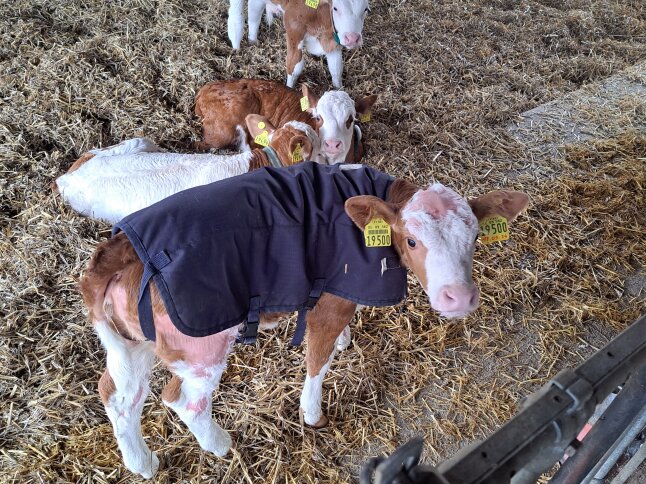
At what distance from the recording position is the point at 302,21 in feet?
20.1

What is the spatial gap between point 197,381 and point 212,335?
31 centimetres

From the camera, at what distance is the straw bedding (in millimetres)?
3033

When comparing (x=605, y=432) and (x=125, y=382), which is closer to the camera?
(x=605, y=432)

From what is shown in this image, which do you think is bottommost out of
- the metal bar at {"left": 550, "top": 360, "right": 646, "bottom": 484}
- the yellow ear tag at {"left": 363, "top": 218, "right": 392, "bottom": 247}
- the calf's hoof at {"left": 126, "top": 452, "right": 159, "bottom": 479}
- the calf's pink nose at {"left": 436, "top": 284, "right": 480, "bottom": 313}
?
the calf's hoof at {"left": 126, "top": 452, "right": 159, "bottom": 479}

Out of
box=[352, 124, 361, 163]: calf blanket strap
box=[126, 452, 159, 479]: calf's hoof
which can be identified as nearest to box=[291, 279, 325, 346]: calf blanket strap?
box=[126, 452, 159, 479]: calf's hoof

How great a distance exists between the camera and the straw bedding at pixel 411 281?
119 inches

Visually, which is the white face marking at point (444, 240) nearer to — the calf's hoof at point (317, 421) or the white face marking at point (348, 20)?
the calf's hoof at point (317, 421)

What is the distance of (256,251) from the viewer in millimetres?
2262

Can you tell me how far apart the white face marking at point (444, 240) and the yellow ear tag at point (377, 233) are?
109 mm

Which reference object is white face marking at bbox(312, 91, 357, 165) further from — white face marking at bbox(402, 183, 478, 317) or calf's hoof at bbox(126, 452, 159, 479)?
calf's hoof at bbox(126, 452, 159, 479)

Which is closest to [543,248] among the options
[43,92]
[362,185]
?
[362,185]

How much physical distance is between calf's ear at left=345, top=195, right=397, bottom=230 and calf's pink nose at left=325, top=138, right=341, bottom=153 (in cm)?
229

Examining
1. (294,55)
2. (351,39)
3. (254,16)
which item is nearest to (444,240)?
(351,39)

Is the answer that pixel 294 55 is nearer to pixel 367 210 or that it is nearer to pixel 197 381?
pixel 367 210
